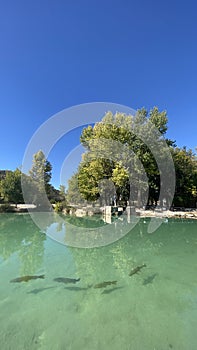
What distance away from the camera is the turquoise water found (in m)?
2.84

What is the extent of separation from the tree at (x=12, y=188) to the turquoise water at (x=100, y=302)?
74.4ft

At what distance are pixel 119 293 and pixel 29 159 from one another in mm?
28339

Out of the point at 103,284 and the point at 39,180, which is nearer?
the point at 103,284

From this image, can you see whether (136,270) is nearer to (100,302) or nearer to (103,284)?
(103,284)

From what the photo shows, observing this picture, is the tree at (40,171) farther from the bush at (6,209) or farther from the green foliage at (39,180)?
the bush at (6,209)

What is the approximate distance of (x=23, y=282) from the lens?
4.98 meters

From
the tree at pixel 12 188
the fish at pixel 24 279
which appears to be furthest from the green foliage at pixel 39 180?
the fish at pixel 24 279

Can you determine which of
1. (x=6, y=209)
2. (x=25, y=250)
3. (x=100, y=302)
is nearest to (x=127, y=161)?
(x=25, y=250)

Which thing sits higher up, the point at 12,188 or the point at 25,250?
the point at 12,188

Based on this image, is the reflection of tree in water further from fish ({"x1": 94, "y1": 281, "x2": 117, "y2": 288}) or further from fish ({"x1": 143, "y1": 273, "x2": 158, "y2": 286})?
fish ({"x1": 143, "y1": 273, "x2": 158, "y2": 286})

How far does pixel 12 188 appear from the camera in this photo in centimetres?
2852

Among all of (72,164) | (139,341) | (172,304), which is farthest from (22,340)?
(72,164)

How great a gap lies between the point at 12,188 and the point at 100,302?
90.6 ft

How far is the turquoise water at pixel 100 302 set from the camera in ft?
9.32
